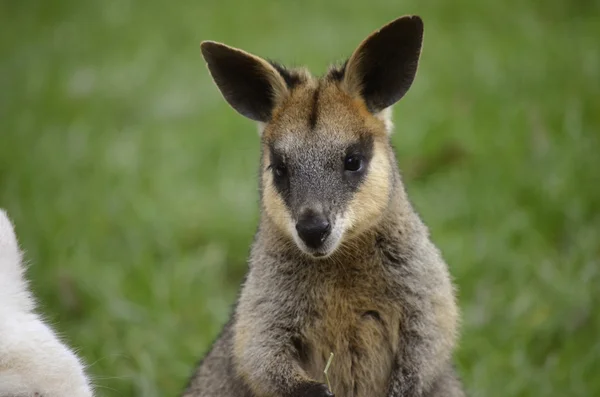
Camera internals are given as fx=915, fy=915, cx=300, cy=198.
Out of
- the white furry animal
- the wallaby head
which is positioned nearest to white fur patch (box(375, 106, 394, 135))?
the wallaby head

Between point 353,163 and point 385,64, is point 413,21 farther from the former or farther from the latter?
point 353,163

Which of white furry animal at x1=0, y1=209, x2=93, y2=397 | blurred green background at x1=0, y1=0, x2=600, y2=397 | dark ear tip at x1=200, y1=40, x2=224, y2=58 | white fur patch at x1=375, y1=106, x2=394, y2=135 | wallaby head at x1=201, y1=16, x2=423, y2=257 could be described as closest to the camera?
white furry animal at x1=0, y1=209, x2=93, y2=397

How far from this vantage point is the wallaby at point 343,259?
12.9 feet

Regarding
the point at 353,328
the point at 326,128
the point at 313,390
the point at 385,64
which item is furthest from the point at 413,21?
the point at 313,390

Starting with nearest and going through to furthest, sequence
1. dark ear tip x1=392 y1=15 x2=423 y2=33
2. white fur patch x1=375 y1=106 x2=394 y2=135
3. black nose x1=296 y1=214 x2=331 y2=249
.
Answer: black nose x1=296 y1=214 x2=331 y2=249, dark ear tip x1=392 y1=15 x2=423 y2=33, white fur patch x1=375 y1=106 x2=394 y2=135

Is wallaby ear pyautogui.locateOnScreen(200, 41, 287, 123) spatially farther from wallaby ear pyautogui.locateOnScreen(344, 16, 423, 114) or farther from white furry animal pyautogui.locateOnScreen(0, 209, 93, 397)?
white furry animal pyautogui.locateOnScreen(0, 209, 93, 397)

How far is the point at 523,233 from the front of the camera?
6543 mm

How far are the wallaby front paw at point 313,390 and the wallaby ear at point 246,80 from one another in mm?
1259

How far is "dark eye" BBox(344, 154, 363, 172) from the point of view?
3.93 metres

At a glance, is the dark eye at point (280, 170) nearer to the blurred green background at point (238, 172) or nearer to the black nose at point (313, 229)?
the black nose at point (313, 229)

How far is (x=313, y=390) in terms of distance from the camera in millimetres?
3793

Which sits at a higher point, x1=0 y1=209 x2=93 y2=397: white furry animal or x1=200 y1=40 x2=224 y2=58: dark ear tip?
x1=200 y1=40 x2=224 y2=58: dark ear tip

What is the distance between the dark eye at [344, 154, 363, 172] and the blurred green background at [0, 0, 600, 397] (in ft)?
5.43

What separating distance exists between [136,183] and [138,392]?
2603mm
